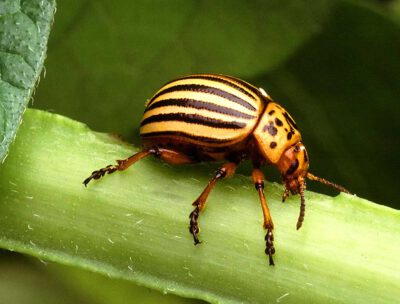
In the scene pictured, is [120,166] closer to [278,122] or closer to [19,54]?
[19,54]

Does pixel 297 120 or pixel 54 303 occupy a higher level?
pixel 297 120

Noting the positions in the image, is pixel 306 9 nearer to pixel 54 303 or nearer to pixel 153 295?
pixel 153 295

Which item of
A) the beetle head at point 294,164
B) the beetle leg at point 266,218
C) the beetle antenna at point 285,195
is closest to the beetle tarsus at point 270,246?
the beetle leg at point 266,218

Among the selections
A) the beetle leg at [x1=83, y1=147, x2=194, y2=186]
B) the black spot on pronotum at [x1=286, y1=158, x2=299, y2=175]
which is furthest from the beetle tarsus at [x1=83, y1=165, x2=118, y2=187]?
the black spot on pronotum at [x1=286, y1=158, x2=299, y2=175]

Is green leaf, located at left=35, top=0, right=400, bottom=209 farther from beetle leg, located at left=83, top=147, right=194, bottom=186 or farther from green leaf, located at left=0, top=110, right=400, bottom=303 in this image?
green leaf, located at left=0, top=110, right=400, bottom=303

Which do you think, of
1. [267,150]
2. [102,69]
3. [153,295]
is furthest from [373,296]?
[102,69]

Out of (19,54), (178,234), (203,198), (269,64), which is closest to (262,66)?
(269,64)

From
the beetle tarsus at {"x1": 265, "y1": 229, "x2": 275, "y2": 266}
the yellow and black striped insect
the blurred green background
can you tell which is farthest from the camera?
the blurred green background

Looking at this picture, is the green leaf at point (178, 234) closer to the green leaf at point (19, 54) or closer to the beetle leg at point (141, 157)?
the beetle leg at point (141, 157)
